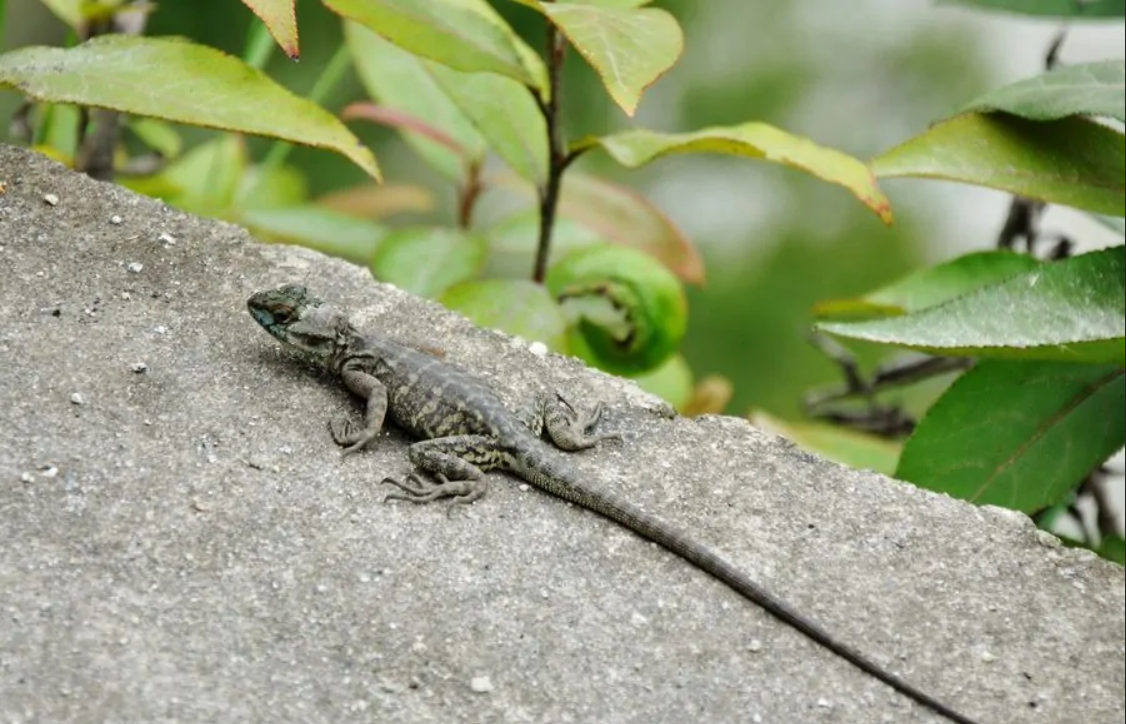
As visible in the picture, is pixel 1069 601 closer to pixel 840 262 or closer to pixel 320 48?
pixel 840 262

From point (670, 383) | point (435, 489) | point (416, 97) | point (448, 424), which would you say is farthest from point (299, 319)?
point (670, 383)

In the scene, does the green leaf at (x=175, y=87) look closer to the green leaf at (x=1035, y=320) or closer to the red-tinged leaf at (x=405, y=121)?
the red-tinged leaf at (x=405, y=121)

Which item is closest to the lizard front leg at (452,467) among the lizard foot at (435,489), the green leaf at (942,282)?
the lizard foot at (435,489)

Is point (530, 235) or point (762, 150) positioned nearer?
point (762, 150)

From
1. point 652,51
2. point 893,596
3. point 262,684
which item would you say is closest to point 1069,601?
point 893,596

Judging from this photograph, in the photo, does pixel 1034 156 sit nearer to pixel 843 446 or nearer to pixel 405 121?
pixel 843 446

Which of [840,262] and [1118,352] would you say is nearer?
[1118,352]
